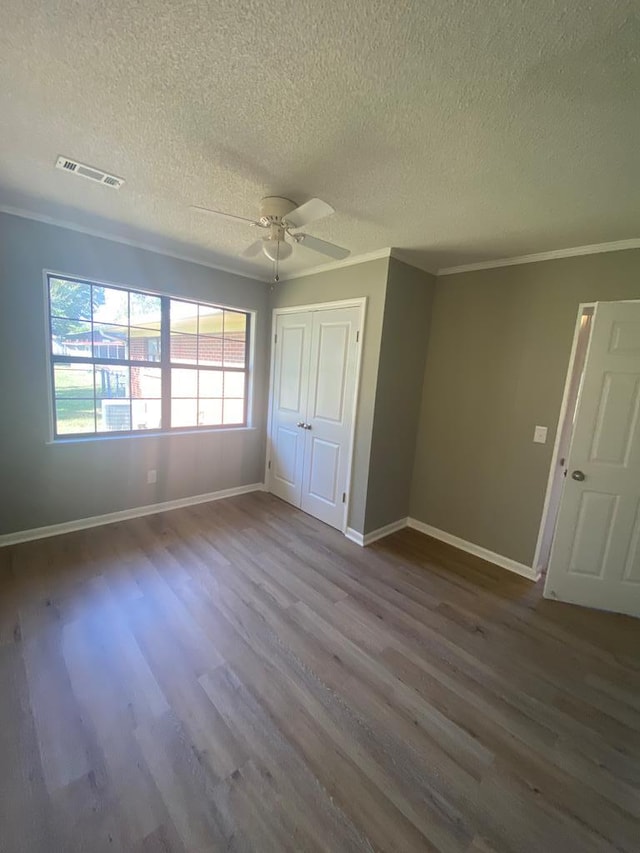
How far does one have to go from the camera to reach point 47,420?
9.07 ft

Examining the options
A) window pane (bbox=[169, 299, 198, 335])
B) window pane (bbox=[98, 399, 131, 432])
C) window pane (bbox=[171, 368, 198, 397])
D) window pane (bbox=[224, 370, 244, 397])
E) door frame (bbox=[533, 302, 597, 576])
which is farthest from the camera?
window pane (bbox=[224, 370, 244, 397])

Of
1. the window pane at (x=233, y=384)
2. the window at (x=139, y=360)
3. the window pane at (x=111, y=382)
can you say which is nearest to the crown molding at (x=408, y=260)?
the window at (x=139, y=360)

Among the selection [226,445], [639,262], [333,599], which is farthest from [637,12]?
[226,445]

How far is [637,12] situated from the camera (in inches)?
35.0

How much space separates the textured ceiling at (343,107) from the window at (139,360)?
3.01ft

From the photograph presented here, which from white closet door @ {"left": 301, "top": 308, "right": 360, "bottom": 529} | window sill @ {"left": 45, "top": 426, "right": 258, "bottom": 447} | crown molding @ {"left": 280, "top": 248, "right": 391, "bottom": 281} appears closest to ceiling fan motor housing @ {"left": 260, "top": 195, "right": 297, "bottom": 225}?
crown molding @ {"left": 280, "top": 248, "right": 391, "bottom": 281}

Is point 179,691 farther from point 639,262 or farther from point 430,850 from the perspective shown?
point 639,262

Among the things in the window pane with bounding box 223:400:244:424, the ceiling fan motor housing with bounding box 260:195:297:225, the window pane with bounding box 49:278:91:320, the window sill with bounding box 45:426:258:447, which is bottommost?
the window sill with bounding box 45:426:258:447

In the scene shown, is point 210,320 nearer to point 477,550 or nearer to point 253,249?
point 253,249

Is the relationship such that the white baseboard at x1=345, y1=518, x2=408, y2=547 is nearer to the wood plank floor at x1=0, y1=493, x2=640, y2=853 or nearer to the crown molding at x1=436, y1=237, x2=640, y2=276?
the wood plank floor at x1=0, y1=493, x2=640, y2=853

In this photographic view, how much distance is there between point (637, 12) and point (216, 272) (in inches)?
129

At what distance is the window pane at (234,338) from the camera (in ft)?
12.5

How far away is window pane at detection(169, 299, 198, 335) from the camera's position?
3346 millimetres

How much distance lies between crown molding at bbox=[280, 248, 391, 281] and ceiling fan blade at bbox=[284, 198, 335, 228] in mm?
1246
